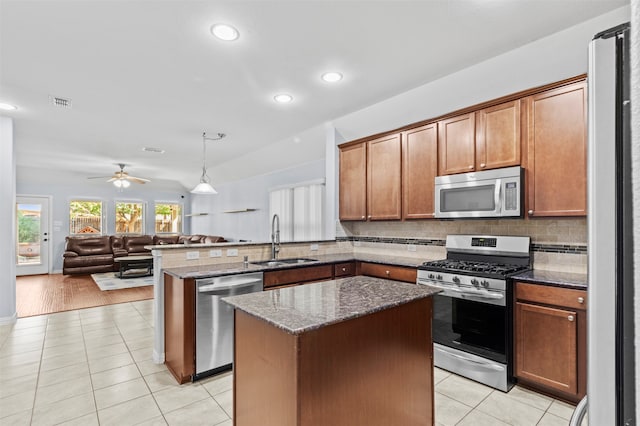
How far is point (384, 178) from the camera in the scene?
12.8ft

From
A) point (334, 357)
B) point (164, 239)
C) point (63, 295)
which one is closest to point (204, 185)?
point (63, 295)

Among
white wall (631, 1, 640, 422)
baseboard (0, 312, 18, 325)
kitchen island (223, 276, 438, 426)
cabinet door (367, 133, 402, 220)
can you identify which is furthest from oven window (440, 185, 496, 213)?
baseboard (0, 312, 18, 325)

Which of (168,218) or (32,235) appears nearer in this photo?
(32,235)

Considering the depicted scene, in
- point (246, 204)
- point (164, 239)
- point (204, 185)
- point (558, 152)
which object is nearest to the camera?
point (558, 152)

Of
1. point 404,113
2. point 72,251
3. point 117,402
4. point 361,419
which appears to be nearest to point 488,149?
point 404,113

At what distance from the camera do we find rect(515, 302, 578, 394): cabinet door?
220 centimetres

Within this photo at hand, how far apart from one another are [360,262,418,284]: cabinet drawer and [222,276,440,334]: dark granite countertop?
1.24 meters

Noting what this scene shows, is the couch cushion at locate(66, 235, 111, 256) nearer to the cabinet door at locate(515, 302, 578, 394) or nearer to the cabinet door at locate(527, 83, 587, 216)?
the cabinet door at locate(515, 302, 578, 394)

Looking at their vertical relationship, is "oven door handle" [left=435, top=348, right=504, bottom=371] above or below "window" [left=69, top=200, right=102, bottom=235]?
below

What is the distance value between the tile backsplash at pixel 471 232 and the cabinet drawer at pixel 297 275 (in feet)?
3.42

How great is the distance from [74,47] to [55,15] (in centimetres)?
40

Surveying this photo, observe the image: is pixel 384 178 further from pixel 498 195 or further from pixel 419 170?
pixel 498 195

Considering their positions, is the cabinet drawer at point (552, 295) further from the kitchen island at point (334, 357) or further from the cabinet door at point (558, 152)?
the kitchen island at point (334, 357)

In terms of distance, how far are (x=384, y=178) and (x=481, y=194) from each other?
3.93 ft
